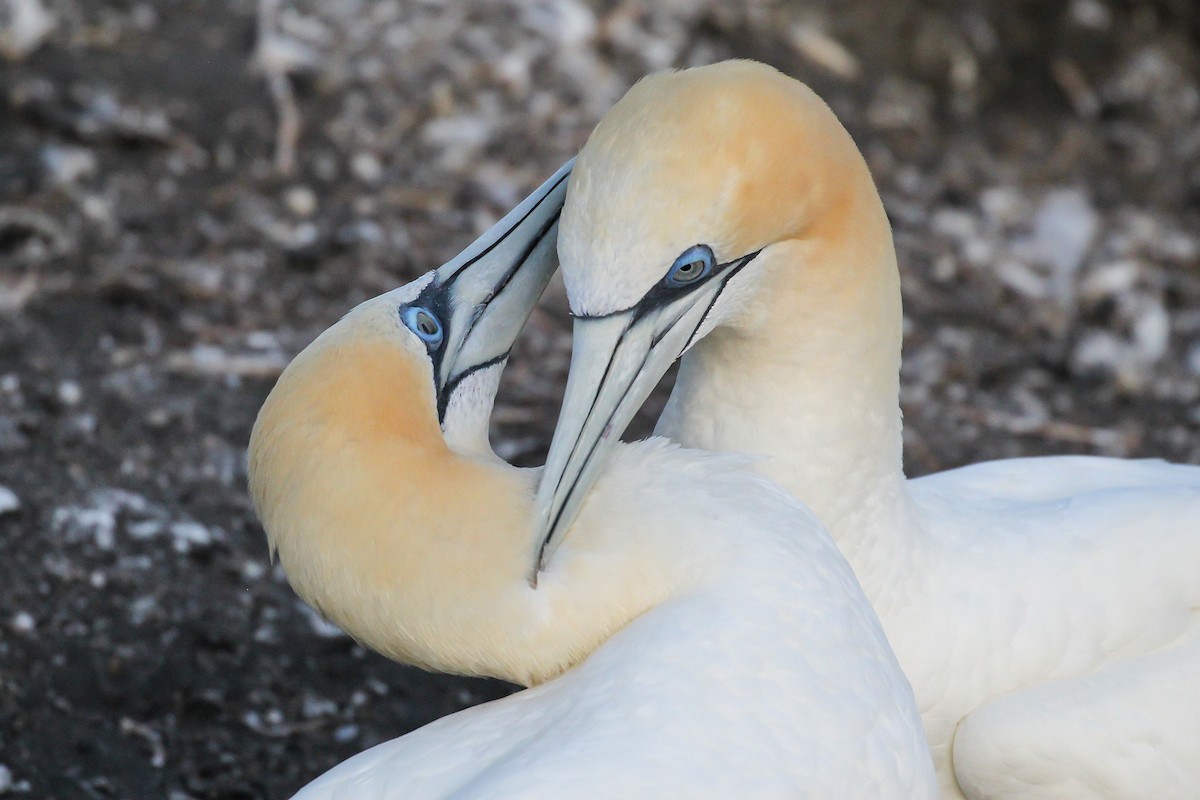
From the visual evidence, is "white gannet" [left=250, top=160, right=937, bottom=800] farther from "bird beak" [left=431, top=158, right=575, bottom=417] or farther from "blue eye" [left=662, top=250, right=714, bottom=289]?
"blue eye" [left=662, top=250, right=714, bottom=289]

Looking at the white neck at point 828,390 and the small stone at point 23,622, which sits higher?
the white neck at point 828,390

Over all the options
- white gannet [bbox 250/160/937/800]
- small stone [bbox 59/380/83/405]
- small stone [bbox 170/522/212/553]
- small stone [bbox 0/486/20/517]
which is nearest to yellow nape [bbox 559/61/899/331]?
white gannet [bbox 250/160/937/800]

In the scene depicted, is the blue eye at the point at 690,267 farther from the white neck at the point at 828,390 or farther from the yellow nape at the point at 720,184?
the white neck at the point at 828,390

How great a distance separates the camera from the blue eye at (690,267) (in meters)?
2.51

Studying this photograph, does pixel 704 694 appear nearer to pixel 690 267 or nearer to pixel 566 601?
→ pixel 566 601

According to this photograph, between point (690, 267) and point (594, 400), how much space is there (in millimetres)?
275

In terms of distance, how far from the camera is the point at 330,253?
5.43 m

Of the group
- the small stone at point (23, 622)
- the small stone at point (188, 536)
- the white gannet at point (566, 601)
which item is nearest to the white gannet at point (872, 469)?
the white gannet at point (566, 601)

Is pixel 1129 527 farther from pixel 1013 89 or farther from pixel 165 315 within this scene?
pixel 1013 89

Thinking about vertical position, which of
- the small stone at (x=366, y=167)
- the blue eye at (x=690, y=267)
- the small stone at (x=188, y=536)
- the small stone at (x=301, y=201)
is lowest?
the small stone at (x=188, y=536)

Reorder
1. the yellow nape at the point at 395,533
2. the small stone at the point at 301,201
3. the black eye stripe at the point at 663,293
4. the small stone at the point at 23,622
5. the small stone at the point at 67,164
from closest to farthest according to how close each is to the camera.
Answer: the yellow nape at the point at 395,533, the black eye stripe at the point at 663,293, the small stone at the point at 23,622, the small stone at the point at 67,164, the small stone at the point at 301,201

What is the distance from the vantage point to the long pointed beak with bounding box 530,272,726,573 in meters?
2.45

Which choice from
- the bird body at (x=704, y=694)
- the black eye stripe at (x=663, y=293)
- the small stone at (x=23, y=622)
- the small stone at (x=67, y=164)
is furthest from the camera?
the small stone at (x=67, y=164)

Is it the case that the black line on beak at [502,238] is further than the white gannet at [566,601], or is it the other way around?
the black line on beak at [502,238]
